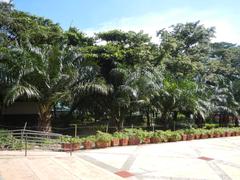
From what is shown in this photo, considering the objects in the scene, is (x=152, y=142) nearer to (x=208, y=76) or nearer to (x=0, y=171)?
(x=0, y=171)

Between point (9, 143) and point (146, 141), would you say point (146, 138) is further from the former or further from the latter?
point (9, 143)

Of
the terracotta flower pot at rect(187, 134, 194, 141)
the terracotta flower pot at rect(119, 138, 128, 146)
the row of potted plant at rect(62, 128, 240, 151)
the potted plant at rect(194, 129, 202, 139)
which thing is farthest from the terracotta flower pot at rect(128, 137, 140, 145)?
the potted plant at rect(194, 129, 202, 139)

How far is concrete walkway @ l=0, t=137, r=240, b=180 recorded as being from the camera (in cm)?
852

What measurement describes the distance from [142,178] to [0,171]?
394cm

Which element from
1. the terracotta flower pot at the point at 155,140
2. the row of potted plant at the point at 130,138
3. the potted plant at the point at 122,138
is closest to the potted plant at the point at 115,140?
the row of potted plant at the point at 130,138

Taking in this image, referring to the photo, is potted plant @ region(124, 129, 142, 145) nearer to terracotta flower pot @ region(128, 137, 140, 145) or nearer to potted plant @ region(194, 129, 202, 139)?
terracotta flower pot @ region(128, 137, 140, 145)

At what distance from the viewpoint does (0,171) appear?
8.14 meters

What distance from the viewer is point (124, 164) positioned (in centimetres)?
1033

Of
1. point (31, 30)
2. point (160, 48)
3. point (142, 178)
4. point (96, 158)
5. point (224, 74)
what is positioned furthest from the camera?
point (224, 74)

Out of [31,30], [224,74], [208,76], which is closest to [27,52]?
[31,30]

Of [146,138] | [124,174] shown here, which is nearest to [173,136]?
[146,138]

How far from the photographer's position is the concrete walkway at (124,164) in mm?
8516

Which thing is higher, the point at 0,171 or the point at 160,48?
the point at 160,48

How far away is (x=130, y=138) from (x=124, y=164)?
442 cm
